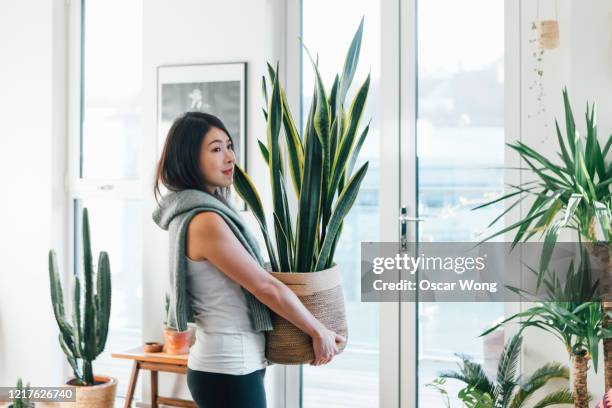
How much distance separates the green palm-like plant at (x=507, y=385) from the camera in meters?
2.62

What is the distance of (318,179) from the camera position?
2.10 m

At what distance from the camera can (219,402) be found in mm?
1801

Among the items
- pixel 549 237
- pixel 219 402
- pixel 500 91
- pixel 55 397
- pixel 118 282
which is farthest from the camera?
pixel 118 282

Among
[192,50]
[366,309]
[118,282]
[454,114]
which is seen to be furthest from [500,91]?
[118,282]

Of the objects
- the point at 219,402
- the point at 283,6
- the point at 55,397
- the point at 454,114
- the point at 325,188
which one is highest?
the point at 283,6

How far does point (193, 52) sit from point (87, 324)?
150 centimetres

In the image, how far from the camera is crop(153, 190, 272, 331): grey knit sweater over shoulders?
5.96 feet

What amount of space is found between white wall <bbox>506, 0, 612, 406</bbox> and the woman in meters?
1.29

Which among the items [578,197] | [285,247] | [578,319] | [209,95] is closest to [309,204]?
[285,247]

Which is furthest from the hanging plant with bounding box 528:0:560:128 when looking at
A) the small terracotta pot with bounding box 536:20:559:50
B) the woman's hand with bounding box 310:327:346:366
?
the woman's hand with bounding box 310:327:346:366

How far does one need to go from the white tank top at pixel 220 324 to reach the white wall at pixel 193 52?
1.42 meters

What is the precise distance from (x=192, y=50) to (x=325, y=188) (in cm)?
162

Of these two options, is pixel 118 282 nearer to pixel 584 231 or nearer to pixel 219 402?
pixel 219 402

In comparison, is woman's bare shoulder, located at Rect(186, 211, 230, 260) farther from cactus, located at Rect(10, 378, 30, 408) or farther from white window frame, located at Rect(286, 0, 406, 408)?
cactus, located at Rect(10, 378, 30, 408)
